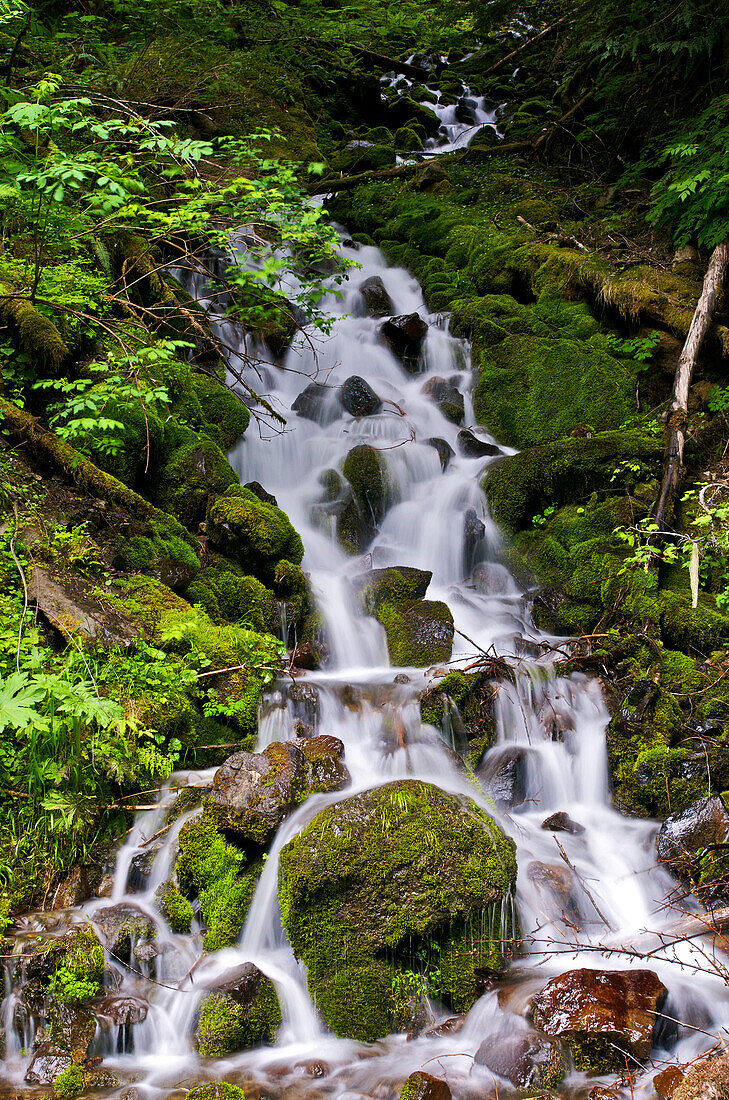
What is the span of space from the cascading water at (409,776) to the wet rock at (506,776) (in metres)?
0.02

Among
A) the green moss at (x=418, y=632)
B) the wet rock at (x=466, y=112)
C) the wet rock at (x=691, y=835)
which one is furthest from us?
the wet rock at (x=466, y=112)

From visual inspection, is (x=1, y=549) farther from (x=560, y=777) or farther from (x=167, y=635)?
(x=560, y=777)

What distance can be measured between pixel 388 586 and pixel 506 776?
2337mm

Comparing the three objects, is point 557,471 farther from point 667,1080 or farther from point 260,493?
point 667,1080

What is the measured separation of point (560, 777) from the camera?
5.49 metres

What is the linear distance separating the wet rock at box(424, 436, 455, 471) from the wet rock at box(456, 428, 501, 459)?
0.72 ft

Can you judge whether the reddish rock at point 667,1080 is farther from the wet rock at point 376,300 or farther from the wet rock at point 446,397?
the wet rock at point 376,300

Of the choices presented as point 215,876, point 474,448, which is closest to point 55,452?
point 215,876

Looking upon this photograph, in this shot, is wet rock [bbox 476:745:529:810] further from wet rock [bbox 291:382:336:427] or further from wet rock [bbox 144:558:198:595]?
wet rock [bbox 291:382:336:427]

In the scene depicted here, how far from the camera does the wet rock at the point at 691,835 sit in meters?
4.50

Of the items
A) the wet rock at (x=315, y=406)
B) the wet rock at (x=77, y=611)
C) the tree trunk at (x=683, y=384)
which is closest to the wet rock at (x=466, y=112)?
the tree trunk at (x=683, y=384)

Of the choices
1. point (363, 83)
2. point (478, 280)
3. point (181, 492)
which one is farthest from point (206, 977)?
point (363, 83)

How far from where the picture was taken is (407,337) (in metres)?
10.3

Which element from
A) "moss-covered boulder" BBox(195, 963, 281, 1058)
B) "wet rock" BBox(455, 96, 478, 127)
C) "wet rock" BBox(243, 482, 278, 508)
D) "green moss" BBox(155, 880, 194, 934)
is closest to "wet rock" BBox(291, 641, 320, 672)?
"wet rock" BBox(243, 482, 278, 508)
